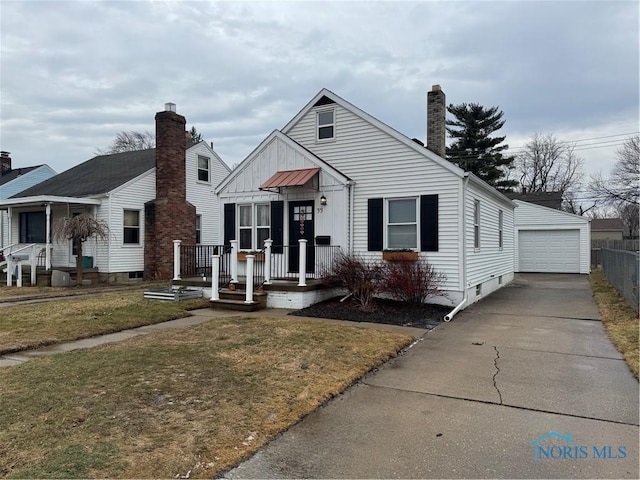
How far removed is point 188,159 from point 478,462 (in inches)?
761

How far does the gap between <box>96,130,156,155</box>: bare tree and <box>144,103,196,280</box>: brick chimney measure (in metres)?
35.4

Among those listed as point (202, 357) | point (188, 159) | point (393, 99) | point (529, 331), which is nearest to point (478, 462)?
point (202, 357)

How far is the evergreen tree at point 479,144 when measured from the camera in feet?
128

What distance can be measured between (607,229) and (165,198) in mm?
44538

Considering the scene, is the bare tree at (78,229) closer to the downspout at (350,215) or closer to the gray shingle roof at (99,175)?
the gray shingle roof at (99,175)

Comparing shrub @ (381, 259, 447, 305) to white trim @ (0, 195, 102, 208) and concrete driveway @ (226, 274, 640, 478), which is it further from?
white trim @ (0, 195, 102, 208)

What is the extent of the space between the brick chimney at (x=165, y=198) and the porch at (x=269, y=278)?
5.83 meters

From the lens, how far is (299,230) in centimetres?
1273

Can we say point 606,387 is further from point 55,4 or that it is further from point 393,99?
point 393,99

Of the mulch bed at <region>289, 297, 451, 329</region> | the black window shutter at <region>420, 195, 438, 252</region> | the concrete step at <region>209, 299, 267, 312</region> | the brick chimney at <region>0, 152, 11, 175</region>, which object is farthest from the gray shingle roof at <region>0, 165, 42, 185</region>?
the black window shutter at <region>420, 195, 438, 252</region>

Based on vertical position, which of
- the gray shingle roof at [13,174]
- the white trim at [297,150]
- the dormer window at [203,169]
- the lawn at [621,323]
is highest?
the gray shingle roof at [13,174]

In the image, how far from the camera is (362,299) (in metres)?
10.6

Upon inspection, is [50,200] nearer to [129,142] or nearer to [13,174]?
[13,174]

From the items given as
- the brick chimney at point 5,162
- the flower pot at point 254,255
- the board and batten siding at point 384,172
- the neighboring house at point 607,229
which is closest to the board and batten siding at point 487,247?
the board and batten siding at point 384,172
